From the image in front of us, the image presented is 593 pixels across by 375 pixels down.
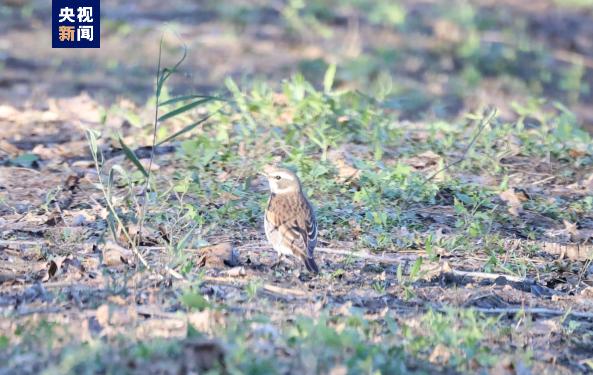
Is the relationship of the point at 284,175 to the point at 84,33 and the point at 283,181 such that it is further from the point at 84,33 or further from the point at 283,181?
the point at 84,33

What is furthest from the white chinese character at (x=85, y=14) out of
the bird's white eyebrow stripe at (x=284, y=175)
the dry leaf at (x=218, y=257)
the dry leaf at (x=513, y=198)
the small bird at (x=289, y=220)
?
the dry leaf at (x=218, y=257)

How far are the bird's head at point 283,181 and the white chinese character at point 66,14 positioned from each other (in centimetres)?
549

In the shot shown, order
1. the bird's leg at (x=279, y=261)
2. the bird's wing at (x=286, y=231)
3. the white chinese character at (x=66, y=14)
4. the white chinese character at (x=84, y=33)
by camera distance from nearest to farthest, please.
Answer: the bird's wing at (x=286, y=231) → the bird's leg at (x=279, y=261) → the white chinese character at (x=66, y=14) → the white chinese character at (x=84, y=33)

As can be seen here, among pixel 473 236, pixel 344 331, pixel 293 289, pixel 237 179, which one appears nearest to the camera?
pixel 344 331

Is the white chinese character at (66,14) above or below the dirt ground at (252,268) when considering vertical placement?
above

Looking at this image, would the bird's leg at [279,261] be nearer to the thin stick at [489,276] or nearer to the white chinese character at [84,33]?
the thin stick at [489,276]

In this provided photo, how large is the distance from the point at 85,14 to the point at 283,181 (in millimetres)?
5693

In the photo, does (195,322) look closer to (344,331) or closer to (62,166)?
(344,331)

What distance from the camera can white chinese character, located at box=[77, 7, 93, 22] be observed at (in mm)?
12716

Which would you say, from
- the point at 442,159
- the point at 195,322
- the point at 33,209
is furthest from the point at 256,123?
the point at 195,322

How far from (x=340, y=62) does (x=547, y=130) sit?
6.38 metres

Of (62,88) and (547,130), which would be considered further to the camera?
(62,88)

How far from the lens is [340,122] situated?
991cm

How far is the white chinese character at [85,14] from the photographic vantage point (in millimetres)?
12716
